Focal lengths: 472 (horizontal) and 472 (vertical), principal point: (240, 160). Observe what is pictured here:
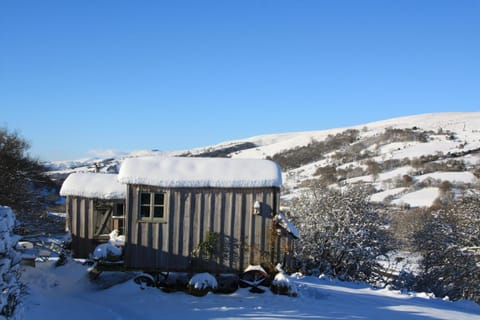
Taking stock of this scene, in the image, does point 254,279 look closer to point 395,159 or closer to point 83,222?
point 83,222

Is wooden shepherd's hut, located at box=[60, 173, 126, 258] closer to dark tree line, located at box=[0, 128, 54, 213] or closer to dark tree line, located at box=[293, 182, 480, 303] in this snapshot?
dark tree line, located at box=[0, 128, 54, 213]

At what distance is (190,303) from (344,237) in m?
10.4

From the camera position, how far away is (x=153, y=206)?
12477mm

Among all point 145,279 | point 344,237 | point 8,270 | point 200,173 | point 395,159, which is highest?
point 395,159

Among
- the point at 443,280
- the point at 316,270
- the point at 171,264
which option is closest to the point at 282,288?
the point at 171,264

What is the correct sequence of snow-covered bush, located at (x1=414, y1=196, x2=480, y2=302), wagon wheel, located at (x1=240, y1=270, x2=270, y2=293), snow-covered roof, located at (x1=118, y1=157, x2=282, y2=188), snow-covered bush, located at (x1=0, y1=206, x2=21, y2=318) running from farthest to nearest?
snow-covered bush, located at (x1=414, y1=196, x2=480, y2=302)
snow-covered roof, located at (x1=118, y1=157, x2=282, y2=188)
wagon wheel, located at (x1=240, y1=270, x2=270, y2=293)
snow-covered bush, located at (x1=0, y1=206, x2=21, y2=318)

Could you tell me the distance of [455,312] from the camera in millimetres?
11922

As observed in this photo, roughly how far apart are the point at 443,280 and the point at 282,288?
1117 centimetres

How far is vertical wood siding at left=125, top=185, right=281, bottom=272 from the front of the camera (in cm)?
1247

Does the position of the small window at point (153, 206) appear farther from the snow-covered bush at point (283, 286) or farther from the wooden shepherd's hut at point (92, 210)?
the snow-covered bush at point (283, 286)

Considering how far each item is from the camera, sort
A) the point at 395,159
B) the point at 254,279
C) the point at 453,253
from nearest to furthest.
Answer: the point at 254,279, the point at 453,253, the point at 395,159

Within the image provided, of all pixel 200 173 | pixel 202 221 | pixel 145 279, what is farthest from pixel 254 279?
pixel 200 173

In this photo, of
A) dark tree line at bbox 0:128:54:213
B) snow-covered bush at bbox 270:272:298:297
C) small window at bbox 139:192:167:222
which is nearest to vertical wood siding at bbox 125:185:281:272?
Answer: small window at bbox 139:192:167:222

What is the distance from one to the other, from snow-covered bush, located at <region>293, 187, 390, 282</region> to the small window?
374 inches
